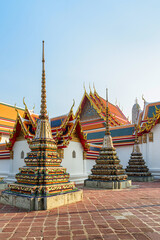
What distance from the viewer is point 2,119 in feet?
68.7

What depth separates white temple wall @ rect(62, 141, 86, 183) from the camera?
1176cm

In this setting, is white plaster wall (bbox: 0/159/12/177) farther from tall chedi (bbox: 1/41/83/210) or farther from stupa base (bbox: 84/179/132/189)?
tall chedi (bbox: 1/41/83/210)

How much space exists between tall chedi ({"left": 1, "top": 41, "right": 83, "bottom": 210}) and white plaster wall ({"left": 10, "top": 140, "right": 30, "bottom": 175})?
6221 mm

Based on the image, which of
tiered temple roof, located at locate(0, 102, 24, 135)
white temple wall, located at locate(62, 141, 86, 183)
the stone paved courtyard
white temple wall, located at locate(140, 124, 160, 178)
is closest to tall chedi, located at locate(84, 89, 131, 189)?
white temple wall, located at locate(62, 141, 86, 183)

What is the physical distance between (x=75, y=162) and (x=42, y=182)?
6.90 m

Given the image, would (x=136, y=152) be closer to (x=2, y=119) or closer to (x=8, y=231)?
(x=8, y=231)

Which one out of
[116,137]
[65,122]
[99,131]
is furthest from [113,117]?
[65,122]

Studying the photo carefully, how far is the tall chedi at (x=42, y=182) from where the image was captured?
17.1ft

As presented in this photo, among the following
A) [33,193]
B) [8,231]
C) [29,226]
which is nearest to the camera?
[8,231]

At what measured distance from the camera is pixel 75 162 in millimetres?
12320

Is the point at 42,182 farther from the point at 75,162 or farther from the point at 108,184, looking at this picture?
the point at 75,162

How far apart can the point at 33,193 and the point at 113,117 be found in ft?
60.7

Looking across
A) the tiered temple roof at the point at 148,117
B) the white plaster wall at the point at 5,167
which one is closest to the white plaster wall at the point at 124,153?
the tiered temple roof at the point at 148,117

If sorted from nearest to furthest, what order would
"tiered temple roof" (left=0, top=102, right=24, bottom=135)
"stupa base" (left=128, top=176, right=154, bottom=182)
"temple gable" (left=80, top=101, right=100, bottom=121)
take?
"stupa base" (left=128, top=176, right=154, bottom=182) → "tiered temple roof" (left=0, top=102, right=24, bottom=135) → "temple gable" (left=80, top=101, right=100, bottom=121)
